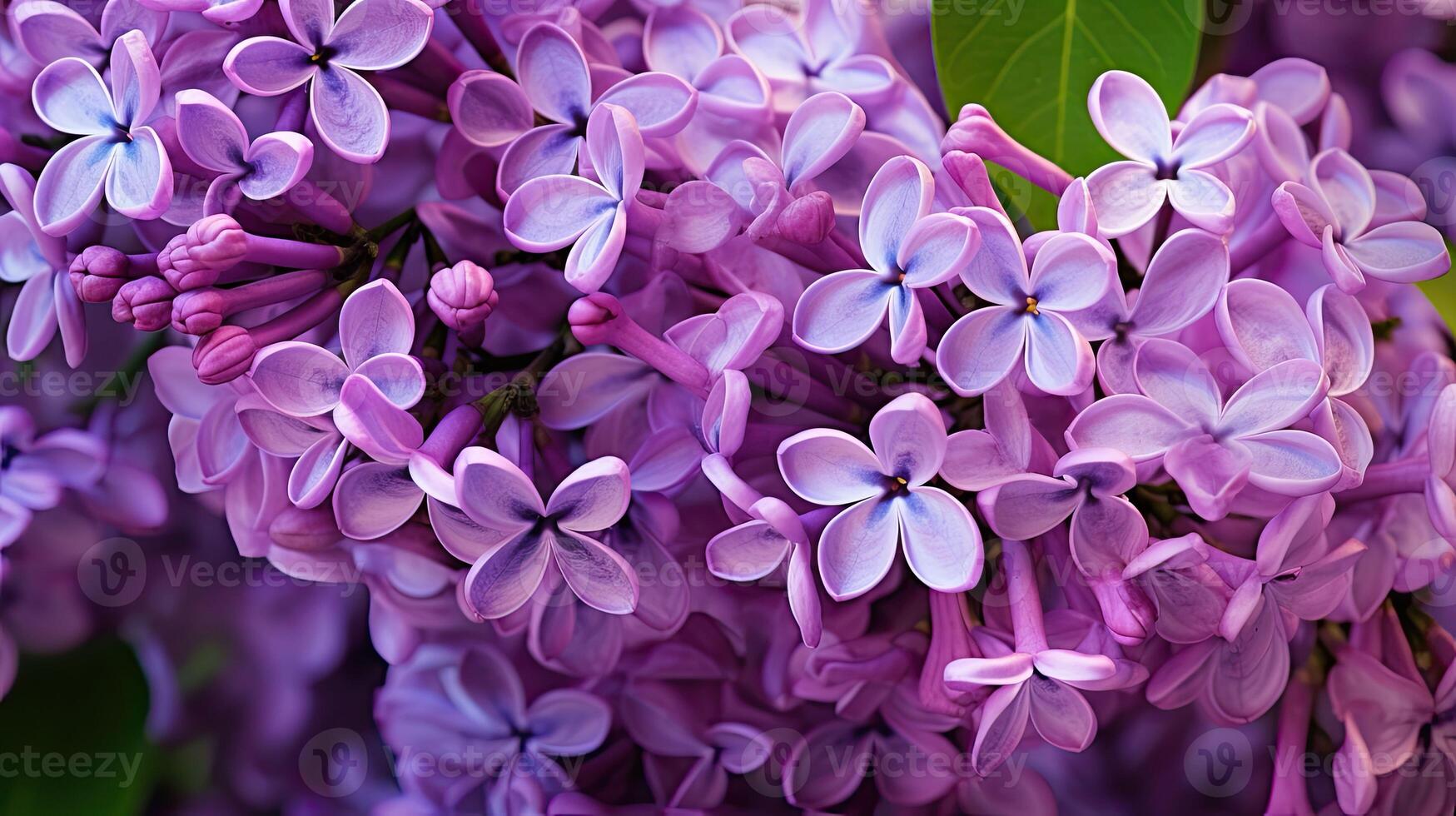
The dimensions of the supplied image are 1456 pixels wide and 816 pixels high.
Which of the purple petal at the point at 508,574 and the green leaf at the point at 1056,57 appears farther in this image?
the green leaf at the point at 1056,57

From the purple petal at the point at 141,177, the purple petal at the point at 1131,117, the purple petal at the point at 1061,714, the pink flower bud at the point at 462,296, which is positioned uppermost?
the purple petal at the point at 1131,117

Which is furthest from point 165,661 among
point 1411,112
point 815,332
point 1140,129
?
point 1411,112

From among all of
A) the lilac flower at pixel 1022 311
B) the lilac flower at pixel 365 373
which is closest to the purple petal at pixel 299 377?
the lilac flower at pixel 365 373

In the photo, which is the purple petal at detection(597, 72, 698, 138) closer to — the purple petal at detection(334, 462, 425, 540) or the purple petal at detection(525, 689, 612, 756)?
the purple petal at detection(334, 462, 425, 540)

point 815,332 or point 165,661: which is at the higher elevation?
point 815,332

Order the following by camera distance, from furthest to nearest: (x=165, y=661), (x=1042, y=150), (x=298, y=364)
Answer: (x=165, y=661) < (x=1042, y=150) < (x=298, y=364)

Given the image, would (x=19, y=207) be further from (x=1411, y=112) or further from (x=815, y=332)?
(x=1411, y=112)

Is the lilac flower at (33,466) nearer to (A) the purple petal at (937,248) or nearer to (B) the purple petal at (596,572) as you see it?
(B) the purple petal at (596,572)
